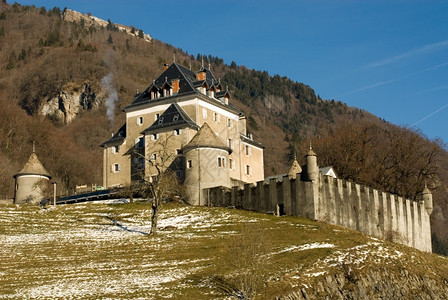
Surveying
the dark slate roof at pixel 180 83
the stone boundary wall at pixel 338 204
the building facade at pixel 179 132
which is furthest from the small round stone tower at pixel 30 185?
the stone boundary wall at pixel 338 204

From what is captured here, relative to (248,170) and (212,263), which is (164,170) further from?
(212,263)

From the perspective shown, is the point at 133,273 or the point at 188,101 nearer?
the point at 133,273

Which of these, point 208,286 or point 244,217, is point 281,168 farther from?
point 208,286

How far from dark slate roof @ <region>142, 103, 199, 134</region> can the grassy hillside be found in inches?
812

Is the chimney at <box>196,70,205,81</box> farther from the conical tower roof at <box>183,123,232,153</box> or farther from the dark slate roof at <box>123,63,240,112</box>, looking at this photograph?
the conical tower roof at <box>183,123,232,153</box>

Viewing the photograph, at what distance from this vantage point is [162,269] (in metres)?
48.8

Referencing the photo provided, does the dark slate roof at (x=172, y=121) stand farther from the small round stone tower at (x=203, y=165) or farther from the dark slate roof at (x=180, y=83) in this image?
the small round stone tower at (x=203, y=165)

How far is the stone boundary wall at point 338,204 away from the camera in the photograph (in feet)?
227

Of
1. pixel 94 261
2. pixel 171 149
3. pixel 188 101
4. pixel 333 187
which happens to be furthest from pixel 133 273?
pixel 188 101

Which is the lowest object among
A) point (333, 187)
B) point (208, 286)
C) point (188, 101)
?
point (208, 286)

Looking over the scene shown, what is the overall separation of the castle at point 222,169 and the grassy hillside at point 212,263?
14.5 feet

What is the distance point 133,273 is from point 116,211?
2957 centimetres

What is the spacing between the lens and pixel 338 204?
70.0 meters

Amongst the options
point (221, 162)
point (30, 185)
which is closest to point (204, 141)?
point (221, 162)
